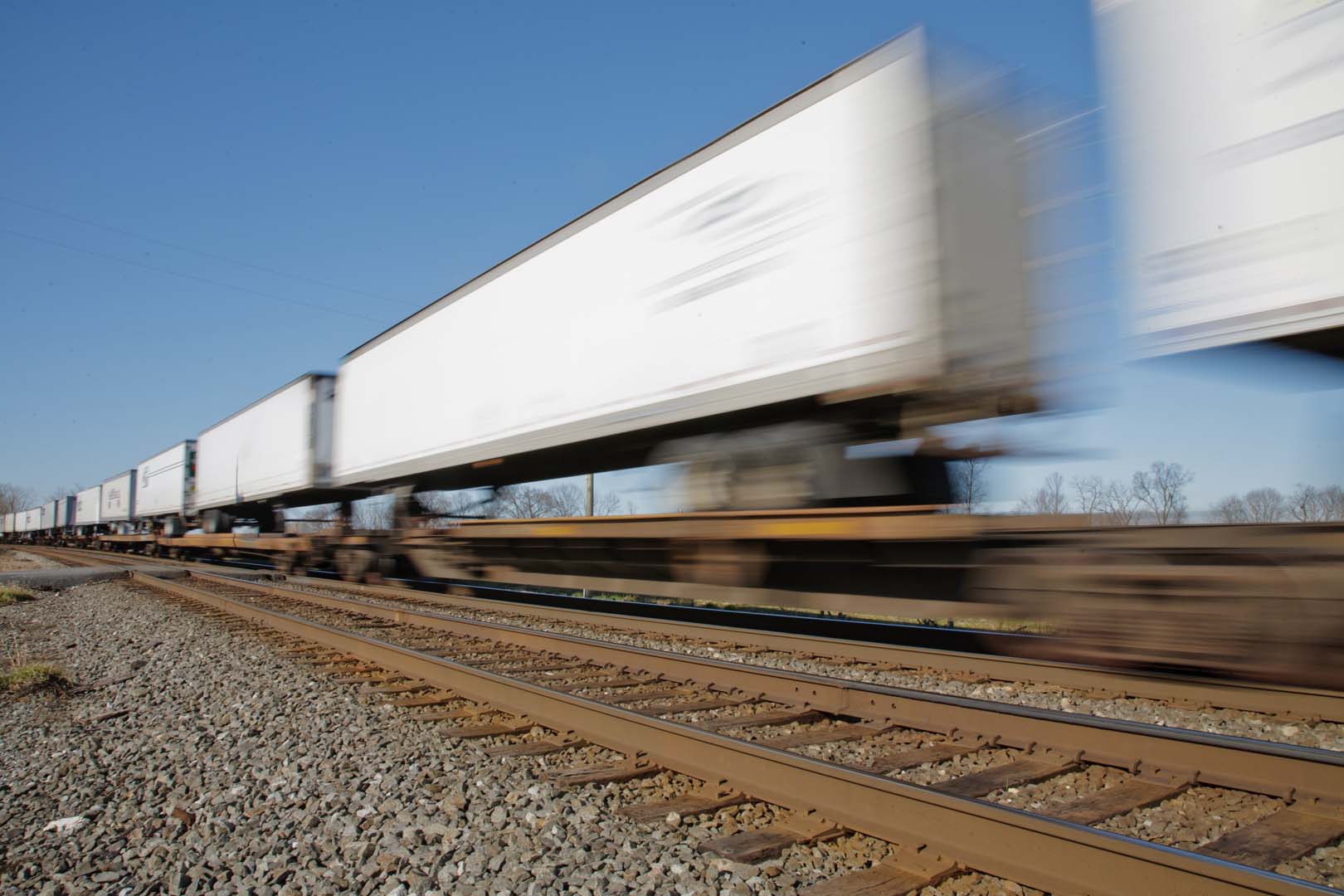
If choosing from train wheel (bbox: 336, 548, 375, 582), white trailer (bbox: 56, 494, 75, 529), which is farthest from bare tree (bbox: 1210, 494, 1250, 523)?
white trailer (bbox: 56, 494, 75, 529)

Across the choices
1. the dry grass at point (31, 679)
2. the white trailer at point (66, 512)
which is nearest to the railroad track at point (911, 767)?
the dry grass at point (31, 679)

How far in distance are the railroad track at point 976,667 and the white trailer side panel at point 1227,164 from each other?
7.07 ft

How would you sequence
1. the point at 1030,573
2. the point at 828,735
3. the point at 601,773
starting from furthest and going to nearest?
the point at 1030,573 → the point at 828,735 → the point at 601,773

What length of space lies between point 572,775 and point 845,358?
3.46m

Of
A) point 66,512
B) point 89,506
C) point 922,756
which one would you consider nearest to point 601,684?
point 922,756

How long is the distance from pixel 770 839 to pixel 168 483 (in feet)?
107

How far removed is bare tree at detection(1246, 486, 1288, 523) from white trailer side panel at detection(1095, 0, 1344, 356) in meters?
1.10

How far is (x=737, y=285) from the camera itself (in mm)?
6832

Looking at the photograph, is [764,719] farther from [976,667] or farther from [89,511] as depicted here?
[89,511]

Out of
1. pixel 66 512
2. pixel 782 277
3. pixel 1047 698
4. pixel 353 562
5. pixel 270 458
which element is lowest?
pixel 1047 698

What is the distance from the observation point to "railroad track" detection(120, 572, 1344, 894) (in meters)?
2.72

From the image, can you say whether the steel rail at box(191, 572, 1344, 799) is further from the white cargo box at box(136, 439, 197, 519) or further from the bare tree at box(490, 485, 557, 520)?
the white cargo box at box(136, 439, 197, 519)

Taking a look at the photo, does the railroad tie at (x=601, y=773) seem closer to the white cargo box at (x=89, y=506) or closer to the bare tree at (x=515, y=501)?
the bare tree at (x=515, y=501)

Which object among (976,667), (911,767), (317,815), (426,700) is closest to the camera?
(317,815)
